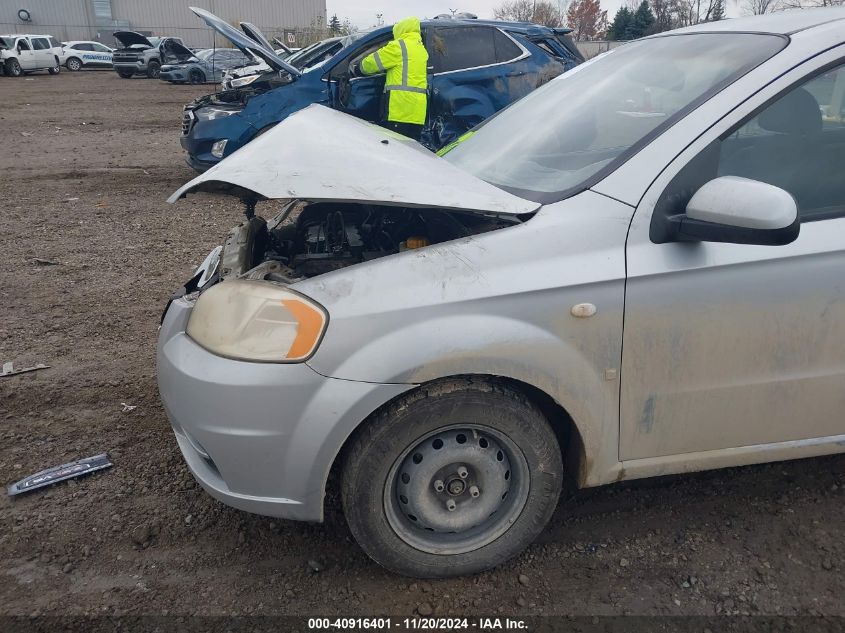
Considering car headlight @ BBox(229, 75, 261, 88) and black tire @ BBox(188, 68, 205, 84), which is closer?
car headlight @ BBox(229, 75, 261, 88)

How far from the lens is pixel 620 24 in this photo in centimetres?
4797

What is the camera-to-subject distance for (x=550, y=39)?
835 cm

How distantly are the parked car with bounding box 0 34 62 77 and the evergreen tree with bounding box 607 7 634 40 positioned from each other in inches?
1356

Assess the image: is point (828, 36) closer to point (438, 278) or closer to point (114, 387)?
point (438, 278)

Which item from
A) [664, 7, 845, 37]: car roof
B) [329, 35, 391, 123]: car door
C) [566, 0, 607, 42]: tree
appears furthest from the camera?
[566, 0, 607, 42]: tree

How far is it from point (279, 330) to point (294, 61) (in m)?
7.57

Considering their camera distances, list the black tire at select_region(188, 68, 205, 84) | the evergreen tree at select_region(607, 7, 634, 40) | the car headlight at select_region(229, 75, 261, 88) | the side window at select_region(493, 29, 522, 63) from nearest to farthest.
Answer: the side window at select_region(493, 29, 522, 63)
the car headlight at select_region(229, 75, 261, 88)
the black tire at select_region(188, 68, 205, 84)
the evergreen tree at select_region(607, 7, 634, 40)

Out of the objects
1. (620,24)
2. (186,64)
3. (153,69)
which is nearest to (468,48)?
(186,64)

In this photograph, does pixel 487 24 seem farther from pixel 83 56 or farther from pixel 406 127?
pixel 83 56

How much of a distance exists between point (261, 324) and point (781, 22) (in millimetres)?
2173

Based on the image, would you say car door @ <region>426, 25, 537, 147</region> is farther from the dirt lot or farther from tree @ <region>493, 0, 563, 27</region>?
tree @ <region>493, 0, 563, 27</region>

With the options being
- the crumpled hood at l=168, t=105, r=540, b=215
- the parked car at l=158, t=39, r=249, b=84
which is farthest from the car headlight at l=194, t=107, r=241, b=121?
the parked car at l=158, t=39, r=249, b=84

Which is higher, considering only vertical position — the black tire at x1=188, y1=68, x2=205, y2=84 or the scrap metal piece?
the black tire at x1=188, y1=68, x2=205, y2=84

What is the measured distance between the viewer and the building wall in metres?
43.8
